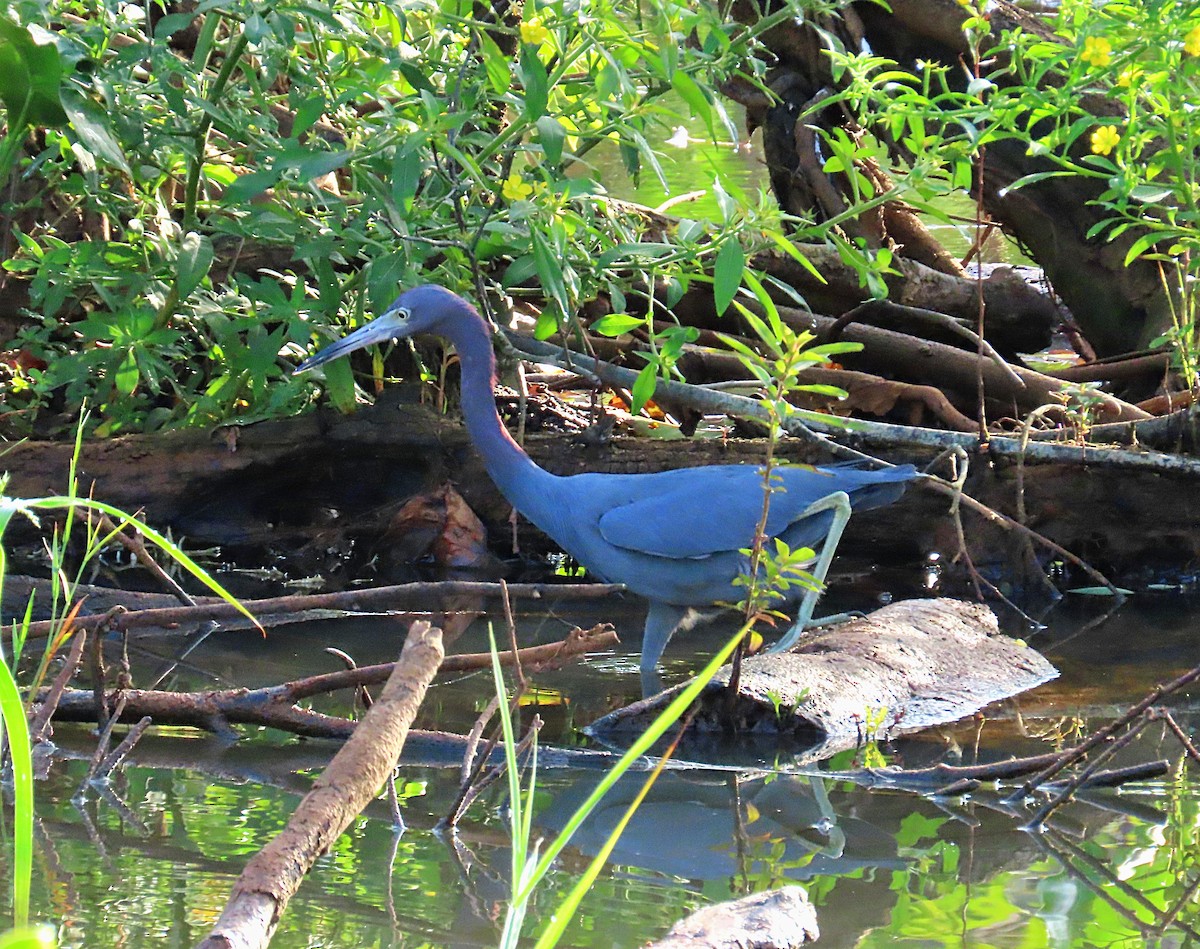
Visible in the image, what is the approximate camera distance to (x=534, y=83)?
380 cm

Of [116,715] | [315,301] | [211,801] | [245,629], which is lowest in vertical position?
[245,629]

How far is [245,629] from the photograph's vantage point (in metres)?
5.32

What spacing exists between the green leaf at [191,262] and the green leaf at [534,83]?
62.8 inches

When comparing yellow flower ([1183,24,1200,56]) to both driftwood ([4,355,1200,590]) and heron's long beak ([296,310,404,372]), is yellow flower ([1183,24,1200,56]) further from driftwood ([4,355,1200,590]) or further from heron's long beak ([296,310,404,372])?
heron's long beak ([296,310,404,372])

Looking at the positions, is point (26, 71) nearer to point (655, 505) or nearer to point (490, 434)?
point (490, 434)

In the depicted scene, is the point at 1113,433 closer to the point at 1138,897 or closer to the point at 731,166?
the point at 1138,897

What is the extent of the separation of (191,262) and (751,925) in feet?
11.7

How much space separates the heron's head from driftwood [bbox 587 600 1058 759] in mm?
1725

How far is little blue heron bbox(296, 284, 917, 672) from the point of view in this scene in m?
4.76

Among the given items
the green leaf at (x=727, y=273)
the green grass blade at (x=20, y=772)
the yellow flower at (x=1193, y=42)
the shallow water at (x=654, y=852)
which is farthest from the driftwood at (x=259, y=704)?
the yellow flower at (x=1193, y=42)

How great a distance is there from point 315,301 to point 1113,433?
340 cm

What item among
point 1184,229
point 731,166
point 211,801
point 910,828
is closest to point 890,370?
point 1184,229

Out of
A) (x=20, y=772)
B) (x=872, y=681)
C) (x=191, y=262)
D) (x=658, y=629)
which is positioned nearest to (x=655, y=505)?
(x=658, y=629)

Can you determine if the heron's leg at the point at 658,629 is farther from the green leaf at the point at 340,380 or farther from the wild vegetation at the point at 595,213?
the green leaf at the point at 340,380
